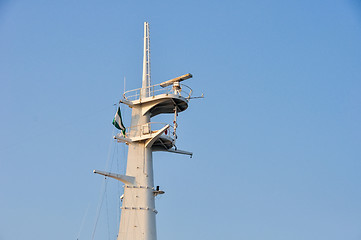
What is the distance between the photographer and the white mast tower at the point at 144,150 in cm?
4456

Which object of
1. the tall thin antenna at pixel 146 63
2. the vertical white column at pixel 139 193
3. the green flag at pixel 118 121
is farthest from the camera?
the tall thin antenna at pixel 146 63

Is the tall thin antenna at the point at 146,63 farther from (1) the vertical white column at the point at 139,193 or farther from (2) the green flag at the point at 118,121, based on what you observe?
(2) the green flag at the point at 118,121

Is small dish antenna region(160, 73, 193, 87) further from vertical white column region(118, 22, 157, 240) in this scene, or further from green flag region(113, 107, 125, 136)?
green flag region(113, 107, 125, 136)

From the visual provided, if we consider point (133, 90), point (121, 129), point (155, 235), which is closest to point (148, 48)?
point (133, 90)

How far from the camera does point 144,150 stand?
4703cm

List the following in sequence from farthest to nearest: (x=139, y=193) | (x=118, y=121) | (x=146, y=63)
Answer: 1. (x=146, y=63)
2. (x=118, y=121)
3. (x=139, y=193)

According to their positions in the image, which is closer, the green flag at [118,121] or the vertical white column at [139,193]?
the vertical white column at [139,193]

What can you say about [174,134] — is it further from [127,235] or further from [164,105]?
[127,235]

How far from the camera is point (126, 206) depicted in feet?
148

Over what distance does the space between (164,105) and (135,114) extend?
2391mm

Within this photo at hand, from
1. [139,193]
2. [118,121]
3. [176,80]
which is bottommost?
[139,193]

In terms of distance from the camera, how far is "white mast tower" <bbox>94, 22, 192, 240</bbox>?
4456 cm

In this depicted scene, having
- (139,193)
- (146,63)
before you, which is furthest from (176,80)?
(139,193)

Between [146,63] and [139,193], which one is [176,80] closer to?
[146,63]
